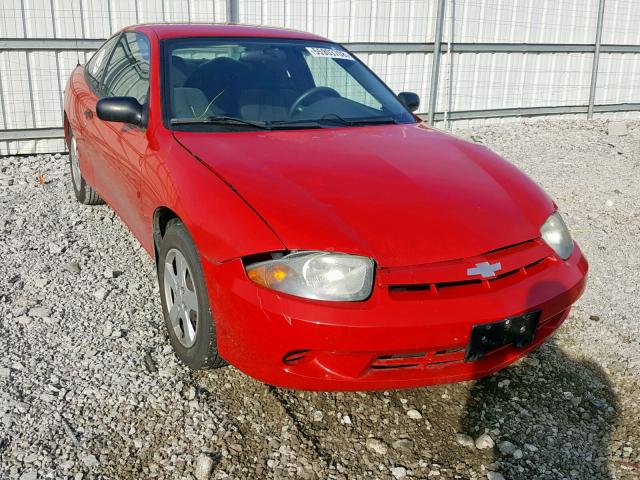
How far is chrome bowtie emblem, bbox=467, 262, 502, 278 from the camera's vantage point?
96.7 inches

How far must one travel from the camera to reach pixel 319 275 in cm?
237

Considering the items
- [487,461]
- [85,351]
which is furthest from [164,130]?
[487,461]

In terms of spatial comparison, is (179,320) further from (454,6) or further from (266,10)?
(454,6)

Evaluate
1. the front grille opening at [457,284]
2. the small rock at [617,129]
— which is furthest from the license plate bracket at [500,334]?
the small rock at [617,129]

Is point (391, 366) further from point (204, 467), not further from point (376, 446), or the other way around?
point (204, 467)

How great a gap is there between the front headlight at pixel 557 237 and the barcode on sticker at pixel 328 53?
1.81 meters

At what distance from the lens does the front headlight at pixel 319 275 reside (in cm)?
234

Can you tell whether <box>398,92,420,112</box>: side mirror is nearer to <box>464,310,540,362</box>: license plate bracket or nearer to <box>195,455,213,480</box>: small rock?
<box>464,310,540,362</box>: license plate bracket

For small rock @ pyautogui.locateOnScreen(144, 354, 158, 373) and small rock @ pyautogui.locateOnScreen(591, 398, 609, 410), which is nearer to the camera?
small rock @ pyautogui.locateOnScreen(591, 398, 609, 410)

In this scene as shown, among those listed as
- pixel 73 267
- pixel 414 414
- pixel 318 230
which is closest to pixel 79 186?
pixel 73 267

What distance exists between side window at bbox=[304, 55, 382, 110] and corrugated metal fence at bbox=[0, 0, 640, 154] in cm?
426

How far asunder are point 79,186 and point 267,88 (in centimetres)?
237

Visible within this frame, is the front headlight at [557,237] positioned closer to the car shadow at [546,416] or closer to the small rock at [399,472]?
the car shadow at [546,416]

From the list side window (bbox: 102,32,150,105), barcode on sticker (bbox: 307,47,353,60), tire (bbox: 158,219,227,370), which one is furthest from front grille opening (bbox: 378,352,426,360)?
barcode on sticker (bbox: 307,47,353,60)
